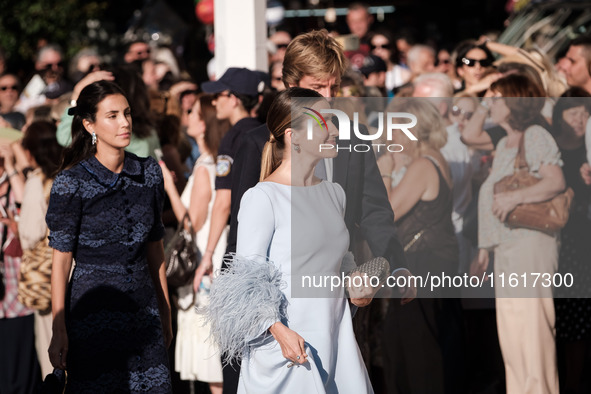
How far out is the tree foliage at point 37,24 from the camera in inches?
648

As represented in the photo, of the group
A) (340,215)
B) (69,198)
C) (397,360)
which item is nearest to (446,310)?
(397,360)

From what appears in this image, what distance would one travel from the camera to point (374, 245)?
14.7 feet

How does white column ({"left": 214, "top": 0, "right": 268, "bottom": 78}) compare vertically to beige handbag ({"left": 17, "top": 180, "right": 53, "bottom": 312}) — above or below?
above

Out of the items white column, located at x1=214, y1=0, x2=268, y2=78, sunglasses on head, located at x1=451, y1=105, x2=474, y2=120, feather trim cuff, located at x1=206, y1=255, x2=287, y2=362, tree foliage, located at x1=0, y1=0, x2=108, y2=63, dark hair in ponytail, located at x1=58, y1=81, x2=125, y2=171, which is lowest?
feather trim cuff, located at x1=206, y1=255, x2=287, y2=362

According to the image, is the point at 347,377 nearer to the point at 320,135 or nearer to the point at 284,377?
the point at 284,377

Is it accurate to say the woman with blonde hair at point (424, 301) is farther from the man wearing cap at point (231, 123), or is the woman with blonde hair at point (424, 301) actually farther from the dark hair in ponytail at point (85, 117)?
the dark hair in ponytail at point (85, 117)

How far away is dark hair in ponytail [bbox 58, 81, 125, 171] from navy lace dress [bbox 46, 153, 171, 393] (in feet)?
0.49

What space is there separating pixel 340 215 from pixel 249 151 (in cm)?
99

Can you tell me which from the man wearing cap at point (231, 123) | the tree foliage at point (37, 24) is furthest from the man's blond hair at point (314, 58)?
the tree foliage at point (37, 24)

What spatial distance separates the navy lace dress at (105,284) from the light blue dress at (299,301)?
85 centimetres

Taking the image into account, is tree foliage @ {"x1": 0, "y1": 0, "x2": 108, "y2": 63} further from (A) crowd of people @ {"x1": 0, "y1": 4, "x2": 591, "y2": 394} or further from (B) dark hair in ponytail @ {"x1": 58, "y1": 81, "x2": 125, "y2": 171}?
(B) dark hair in ponytail @ {"x1": 58, "y1": 81, "x2": 125, "y2": 171}

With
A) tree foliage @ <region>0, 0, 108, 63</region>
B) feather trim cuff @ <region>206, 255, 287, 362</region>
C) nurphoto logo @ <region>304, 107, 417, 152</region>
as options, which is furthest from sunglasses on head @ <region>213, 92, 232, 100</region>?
tree foliage @ <region>0, 0, 108, 63</region>

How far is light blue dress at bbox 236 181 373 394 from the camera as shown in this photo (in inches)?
153

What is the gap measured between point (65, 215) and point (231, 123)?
219cm
